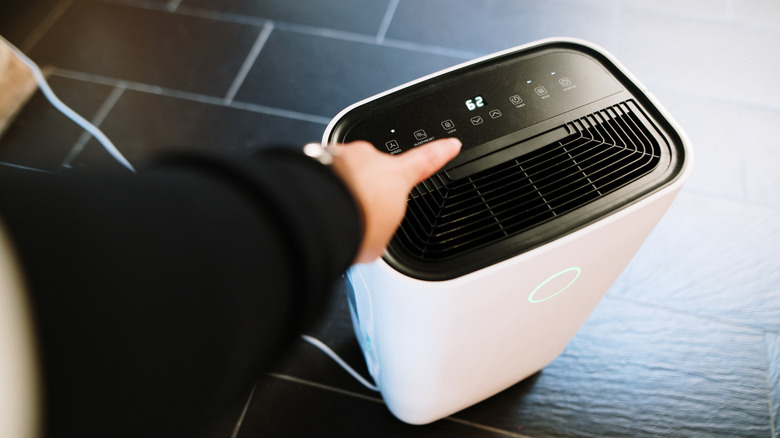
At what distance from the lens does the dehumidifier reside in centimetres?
53

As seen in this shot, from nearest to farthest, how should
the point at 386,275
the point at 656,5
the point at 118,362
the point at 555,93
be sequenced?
the point at 118,362, the point at 386,275, the point at 555,93, the point at 656,5

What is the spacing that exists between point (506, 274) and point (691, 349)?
707 millimetres

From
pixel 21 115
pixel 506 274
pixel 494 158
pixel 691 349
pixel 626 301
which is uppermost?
pixel 21 115

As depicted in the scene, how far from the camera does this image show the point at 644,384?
1014mm

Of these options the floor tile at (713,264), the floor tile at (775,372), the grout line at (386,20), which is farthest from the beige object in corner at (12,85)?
the floor tile at (775,372)

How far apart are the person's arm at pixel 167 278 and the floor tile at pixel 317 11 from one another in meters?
1.25

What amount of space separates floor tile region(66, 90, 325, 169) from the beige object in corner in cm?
20

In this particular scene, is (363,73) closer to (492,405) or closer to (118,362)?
(492,405)

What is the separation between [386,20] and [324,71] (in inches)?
9.5

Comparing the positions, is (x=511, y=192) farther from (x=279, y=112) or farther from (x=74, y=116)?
(x=74, y=116)

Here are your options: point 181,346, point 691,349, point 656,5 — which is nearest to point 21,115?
point 181,346

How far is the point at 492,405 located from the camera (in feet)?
3.22

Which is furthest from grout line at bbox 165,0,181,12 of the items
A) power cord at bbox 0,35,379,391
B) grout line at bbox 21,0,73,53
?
power cord at bbox 0,35,379,391

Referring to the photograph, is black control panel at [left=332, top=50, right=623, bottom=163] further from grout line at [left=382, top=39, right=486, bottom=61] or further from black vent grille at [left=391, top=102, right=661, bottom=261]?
grout line at [left=382, top=39, right=486, bottom=61]
